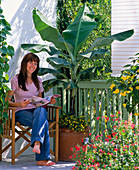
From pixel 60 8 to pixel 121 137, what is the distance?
2.61 meters

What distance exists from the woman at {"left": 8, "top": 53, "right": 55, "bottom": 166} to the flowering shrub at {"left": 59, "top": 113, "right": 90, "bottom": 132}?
1.08 feet

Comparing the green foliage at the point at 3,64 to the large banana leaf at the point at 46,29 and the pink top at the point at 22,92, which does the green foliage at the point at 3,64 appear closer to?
Answer: the pink top at the point at 22,92

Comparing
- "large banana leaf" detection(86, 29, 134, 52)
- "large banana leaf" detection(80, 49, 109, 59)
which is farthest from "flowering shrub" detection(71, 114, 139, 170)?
"large banana leaf" detection(86, 29, 134, 52)

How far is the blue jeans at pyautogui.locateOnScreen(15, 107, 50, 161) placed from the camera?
12.4ft

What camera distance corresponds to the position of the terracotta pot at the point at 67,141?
13.9 ft

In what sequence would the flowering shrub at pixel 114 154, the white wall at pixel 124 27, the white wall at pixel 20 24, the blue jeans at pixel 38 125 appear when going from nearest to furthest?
1. the flowering shrub at pixel 114 154
2. the blue jeans at pixel 38 125
3. the white wall at pixel 20 24
4. the white wall at pixel 124 27

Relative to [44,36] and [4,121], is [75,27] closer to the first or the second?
[44,36]

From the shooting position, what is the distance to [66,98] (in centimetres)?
496

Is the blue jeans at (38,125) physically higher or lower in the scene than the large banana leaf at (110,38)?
lower

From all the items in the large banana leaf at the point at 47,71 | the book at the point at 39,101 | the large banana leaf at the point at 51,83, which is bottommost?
the book at the point at 39,101

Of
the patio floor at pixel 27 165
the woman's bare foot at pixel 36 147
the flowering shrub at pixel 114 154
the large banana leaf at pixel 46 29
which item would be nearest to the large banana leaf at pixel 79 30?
the large banana leaf at pixel 46 29

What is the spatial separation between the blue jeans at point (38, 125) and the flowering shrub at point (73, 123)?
1.37 feet

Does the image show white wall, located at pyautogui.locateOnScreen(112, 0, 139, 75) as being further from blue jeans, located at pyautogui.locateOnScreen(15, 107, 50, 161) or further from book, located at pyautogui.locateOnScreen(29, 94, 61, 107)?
blue jeans, located at pyautogui.locateOnScreen(15, 107, 50, 161)

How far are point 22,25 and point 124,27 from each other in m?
1.34
